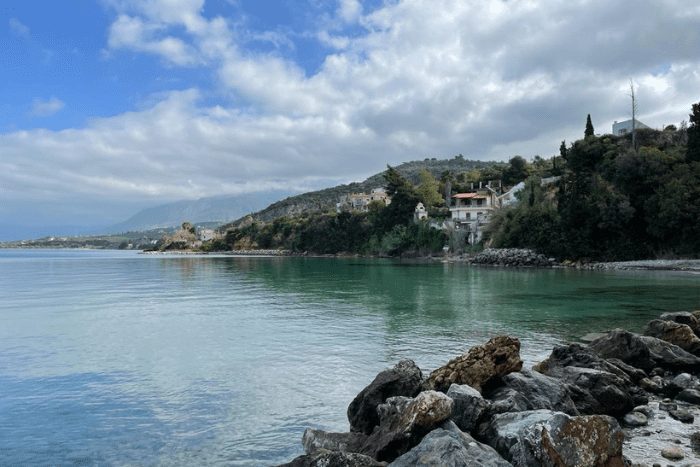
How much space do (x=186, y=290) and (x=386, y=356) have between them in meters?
29.7

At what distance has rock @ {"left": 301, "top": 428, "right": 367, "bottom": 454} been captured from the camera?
8.84 meters

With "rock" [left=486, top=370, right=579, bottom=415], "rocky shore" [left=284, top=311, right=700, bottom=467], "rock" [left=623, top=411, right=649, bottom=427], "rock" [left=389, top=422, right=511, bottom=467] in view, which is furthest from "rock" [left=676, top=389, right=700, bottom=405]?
"rock" [left=389, top=422, right=511, bottom=467]

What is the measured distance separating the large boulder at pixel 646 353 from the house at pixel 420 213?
325 ft

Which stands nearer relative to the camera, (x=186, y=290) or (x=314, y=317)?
(x=314, y=317)

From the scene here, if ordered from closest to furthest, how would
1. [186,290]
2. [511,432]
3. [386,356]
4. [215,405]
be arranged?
[511,432]
[215,405]
[386,356]
[186,290]

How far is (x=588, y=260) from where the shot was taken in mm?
70875

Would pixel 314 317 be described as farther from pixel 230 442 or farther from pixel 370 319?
pixel 230 442

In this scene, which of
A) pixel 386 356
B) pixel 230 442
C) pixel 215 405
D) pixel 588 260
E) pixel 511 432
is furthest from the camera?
pixel 588 260

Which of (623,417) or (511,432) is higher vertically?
(511,432)

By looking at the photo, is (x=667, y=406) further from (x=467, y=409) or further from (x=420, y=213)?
(x=420, y=213)

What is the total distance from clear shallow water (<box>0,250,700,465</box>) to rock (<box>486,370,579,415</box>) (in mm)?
3750

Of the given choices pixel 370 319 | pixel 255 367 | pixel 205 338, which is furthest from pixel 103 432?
pixel 370 319

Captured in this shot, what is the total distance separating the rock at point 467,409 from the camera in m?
8.68

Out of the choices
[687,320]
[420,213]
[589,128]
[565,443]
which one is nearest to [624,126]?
[589,128]
